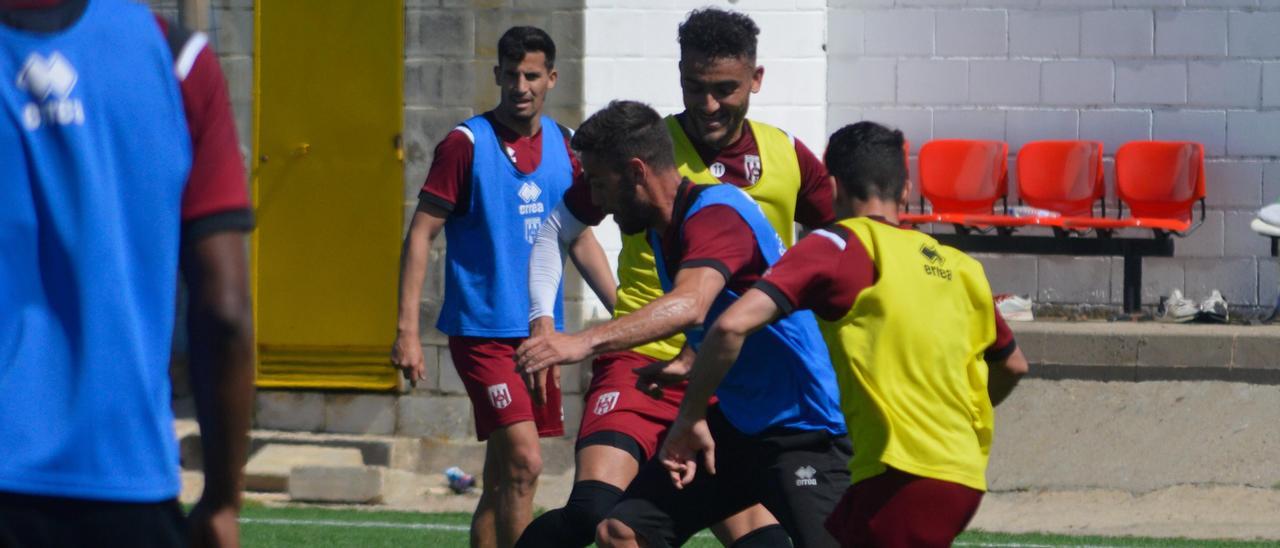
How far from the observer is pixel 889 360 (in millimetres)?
4387

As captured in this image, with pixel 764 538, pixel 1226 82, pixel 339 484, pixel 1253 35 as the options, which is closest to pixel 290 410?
pixel 339 484

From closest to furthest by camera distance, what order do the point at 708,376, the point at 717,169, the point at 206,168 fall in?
1. the point at 206,168
2. the point at 708,376
3. the point at 717,169

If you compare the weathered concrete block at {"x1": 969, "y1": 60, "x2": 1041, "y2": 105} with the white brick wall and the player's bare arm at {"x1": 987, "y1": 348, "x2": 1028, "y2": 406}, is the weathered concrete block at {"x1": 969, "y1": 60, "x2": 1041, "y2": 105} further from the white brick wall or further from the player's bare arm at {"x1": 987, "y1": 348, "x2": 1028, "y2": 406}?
the player's bare arm at {"x1": 987, "y1": 348, "x2": 1028, "y2": 406}

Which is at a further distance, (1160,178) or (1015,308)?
(1160,178)

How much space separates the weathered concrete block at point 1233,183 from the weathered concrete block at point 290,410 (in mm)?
5890

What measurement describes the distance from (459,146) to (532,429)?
1114 mm

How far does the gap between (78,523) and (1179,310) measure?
9739mm

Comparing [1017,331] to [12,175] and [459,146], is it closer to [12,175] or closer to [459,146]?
[459,146]

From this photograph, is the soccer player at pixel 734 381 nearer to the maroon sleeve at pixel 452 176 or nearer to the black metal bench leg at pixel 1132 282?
the maroon sleeve at pixel 452 176

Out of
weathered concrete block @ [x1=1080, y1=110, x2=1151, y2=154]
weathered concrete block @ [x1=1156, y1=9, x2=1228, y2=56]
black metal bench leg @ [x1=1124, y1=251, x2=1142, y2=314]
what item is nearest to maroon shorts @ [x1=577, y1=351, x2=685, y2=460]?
black metal bench leg @ [x1=1124, y1=251, x2=1142, y2=314]

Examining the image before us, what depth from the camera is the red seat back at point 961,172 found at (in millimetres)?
12023

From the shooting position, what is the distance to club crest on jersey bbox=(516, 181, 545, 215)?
7.06 meters

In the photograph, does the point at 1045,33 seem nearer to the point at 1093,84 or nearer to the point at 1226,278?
the point at 1093,84

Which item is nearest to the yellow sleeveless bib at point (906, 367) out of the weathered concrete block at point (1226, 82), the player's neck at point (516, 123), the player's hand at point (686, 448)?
the player's hand at point (686, 448)
